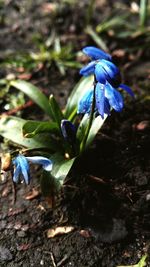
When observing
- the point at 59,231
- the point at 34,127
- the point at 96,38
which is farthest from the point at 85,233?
the point at 96,38

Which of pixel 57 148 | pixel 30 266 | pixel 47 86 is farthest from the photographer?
pixel 47 86

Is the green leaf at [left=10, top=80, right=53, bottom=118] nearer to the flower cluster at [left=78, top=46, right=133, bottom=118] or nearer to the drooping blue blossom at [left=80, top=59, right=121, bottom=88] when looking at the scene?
the flower cluster at [left=78, top=46, right=133, bottom=118]

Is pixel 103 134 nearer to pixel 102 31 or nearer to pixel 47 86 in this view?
pixel 47 86

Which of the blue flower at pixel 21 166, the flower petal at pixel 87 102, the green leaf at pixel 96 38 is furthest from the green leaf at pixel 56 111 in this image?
the green leaf at pixel 96 38

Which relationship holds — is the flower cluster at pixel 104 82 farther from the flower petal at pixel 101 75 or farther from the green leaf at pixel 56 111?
the green leaf at pixel 56 111

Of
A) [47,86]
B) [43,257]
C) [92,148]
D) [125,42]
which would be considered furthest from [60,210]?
[125,42]

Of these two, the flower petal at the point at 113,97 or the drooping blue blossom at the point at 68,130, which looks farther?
the drooping blue blossom at the point at 68,130

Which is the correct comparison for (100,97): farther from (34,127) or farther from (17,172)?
(17,172)
